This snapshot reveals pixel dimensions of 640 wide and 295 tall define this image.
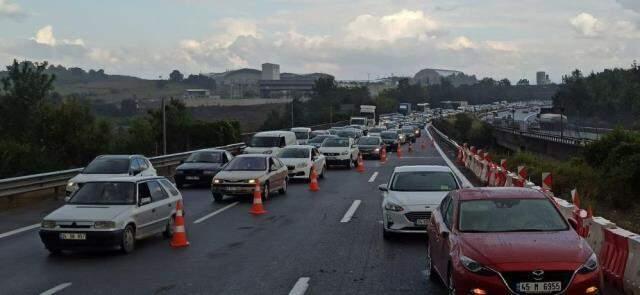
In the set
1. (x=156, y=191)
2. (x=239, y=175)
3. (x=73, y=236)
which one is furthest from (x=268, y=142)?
(x=73, y=236)

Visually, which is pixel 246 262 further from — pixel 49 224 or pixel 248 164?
pixel 248 164

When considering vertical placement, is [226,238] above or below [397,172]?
below

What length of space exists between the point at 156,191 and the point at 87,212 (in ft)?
6.45

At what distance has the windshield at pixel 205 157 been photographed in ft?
93.4

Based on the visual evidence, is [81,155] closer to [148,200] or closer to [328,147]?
[328,147]

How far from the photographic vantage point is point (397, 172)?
15.8 m

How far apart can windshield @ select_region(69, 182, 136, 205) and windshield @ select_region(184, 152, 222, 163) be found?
46.8 feet

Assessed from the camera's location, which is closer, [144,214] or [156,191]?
[144,214]

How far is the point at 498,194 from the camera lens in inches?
376

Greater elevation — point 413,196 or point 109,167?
point 413,196

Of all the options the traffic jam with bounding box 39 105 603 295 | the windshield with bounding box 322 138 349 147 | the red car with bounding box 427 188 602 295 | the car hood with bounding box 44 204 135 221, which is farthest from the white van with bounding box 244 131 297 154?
the red car with bounding box 427 188 602 295

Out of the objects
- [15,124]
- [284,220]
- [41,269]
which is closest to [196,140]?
[15,124]

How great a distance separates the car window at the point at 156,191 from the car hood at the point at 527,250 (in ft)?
24.9

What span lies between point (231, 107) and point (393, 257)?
460ft
